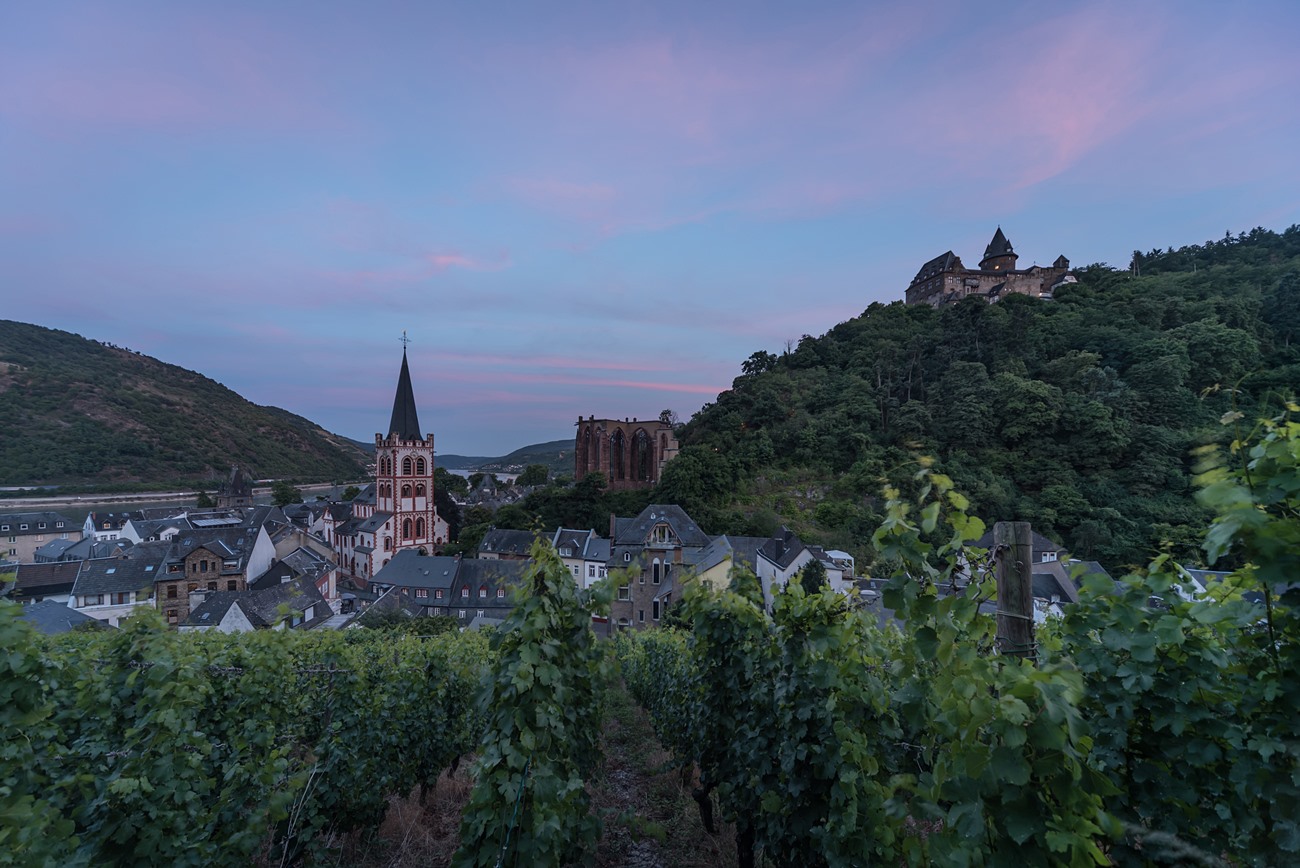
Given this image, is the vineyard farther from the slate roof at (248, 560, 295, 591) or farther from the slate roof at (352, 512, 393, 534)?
the slate roof at (352, 512, 393, 534)

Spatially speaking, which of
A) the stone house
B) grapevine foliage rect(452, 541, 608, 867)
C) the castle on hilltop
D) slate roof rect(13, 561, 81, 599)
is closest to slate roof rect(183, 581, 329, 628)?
slate roof rect(13, 561, 81, 599)

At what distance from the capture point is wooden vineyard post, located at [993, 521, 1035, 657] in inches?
110

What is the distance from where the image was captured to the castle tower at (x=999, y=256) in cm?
7812

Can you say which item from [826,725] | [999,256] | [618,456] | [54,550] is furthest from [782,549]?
[999,256]

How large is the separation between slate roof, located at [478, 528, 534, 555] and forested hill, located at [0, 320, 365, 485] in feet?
316

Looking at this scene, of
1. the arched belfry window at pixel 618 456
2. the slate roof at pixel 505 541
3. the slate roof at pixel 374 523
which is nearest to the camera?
the slate roof at pixel 505 541

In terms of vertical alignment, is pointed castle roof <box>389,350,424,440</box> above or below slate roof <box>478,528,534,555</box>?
above

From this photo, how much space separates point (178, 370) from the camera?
160 meters

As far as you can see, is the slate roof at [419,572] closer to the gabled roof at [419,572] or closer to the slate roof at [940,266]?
the gabled roof at [419,572]

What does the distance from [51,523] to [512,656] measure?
80.0 metres

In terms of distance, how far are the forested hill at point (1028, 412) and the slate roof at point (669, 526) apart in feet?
16.8

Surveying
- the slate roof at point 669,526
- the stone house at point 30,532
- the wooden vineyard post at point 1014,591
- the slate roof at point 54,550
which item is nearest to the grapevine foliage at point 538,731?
the wooden vineyard post at point 1014,591

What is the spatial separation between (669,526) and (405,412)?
3273cm

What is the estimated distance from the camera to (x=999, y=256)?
7906 centimetres
